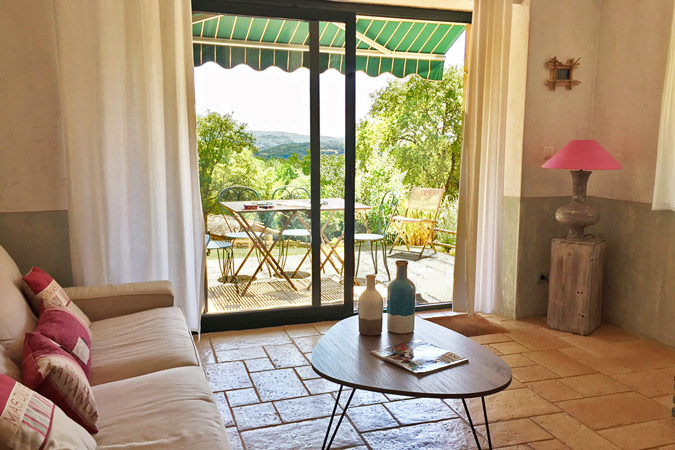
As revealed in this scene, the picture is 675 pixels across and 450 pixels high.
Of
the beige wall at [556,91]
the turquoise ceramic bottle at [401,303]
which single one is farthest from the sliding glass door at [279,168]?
the turquoise ceramic bottle at [401,303]

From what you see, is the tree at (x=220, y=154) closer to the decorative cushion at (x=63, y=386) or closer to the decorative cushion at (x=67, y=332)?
the decorative cushion at (x=67, y=332)

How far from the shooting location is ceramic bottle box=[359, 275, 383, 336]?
8.22ft

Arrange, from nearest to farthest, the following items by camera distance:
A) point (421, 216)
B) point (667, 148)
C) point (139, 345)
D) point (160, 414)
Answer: point (160, 414), point (139, 345), point (667, 148), point (421, 216)

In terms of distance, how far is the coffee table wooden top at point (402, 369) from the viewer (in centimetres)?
199

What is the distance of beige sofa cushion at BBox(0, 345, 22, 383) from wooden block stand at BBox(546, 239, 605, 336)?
11.5 feet

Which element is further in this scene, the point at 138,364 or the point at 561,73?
the point at 561,73

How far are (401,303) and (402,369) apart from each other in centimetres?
44

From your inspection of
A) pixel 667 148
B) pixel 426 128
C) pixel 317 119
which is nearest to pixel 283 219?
pixel 317 119

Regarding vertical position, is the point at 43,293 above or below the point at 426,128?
below

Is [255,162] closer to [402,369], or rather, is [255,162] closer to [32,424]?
[402,369]

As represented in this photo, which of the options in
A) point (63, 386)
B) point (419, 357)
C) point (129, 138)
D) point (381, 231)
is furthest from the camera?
point (381, 231)

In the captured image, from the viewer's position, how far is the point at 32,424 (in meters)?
1.36

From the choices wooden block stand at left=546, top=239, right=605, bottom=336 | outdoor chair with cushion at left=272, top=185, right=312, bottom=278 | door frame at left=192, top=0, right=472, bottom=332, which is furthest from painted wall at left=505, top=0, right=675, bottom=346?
outdoor chair with cushion at left=272, top=185, right=312, bottom=278

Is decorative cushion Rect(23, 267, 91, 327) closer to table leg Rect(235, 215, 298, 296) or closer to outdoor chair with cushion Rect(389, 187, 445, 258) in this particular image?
table leg Rect(235, 215, 298, 296)
